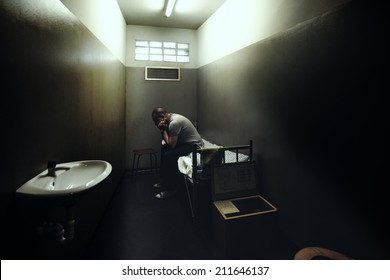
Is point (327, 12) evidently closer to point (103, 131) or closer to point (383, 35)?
point (383, 35)

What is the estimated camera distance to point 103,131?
262cm

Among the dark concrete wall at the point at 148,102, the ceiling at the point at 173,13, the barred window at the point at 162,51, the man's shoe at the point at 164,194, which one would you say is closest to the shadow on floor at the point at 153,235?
the man's shoe at the point at 164,194

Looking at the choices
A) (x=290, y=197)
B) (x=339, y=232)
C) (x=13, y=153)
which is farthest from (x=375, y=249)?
(x=13, y=153)

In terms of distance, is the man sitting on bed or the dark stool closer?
the man sitting on bed

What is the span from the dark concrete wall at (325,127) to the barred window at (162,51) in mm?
2401

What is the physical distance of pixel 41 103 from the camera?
128cm

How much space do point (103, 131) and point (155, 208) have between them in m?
1.25

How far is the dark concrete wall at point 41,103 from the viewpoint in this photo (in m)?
1.01

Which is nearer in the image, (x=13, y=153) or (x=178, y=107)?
(x=13, y=153)

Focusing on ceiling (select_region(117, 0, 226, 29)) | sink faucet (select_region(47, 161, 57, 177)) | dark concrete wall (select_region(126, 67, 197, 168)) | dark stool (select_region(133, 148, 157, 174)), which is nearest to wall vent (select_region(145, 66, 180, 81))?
dark concrete wall (select_region(126, 67, 197, 168))

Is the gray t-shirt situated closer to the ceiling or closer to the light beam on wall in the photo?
the light beam on wall

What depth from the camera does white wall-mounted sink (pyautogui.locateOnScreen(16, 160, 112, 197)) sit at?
1.07m

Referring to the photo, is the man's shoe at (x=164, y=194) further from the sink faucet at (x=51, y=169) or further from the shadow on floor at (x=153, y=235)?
the sink faucet at (x=51, y=169)

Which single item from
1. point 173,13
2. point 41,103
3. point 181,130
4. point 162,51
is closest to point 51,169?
point 41,103
